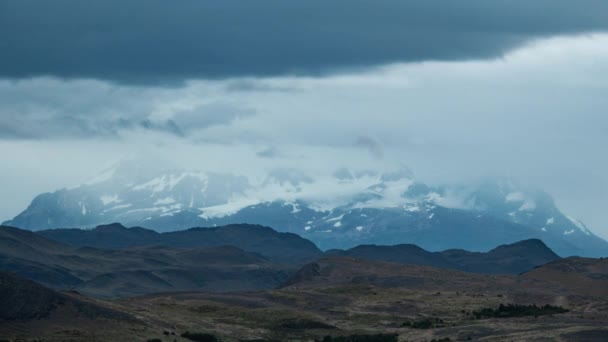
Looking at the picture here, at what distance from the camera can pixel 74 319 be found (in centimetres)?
12744

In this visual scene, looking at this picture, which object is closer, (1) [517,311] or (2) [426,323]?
(2) [426,323]

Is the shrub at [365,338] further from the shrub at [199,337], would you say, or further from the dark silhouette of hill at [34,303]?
the dark silhouette of hill at [34,303]

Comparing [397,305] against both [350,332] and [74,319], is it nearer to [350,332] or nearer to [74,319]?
[350,332]

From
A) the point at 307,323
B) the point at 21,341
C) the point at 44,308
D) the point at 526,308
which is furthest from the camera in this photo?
the point at 526,308

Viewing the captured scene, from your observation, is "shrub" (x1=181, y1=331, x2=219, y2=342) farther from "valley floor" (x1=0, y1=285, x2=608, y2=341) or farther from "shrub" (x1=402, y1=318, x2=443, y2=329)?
"shrub" (x1=402, y1=318, x2=443, y2=329)

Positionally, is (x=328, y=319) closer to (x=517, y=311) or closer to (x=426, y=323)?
(x=426, y=323)

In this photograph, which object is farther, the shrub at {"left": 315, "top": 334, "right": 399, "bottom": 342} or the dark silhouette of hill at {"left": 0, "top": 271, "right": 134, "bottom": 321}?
the shrub at {"left": 315, "top": 334, "right": 399, "bottom": 342}

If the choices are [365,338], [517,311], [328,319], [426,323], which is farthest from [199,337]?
[517,311]

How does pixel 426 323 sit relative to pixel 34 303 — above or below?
below

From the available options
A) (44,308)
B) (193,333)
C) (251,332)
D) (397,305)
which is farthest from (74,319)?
(397,305)

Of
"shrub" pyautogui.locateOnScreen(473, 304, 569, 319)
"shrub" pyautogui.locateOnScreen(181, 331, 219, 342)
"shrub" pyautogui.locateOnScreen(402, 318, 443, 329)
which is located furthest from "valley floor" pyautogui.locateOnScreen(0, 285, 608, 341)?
"shrub" pyautogui.locateOnScreen(473, 304, 569, 319)

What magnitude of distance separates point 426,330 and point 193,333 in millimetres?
23201

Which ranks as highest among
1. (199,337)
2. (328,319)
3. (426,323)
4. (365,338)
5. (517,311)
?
(517,311)

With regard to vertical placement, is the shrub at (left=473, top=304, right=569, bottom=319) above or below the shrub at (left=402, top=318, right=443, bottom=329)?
above
